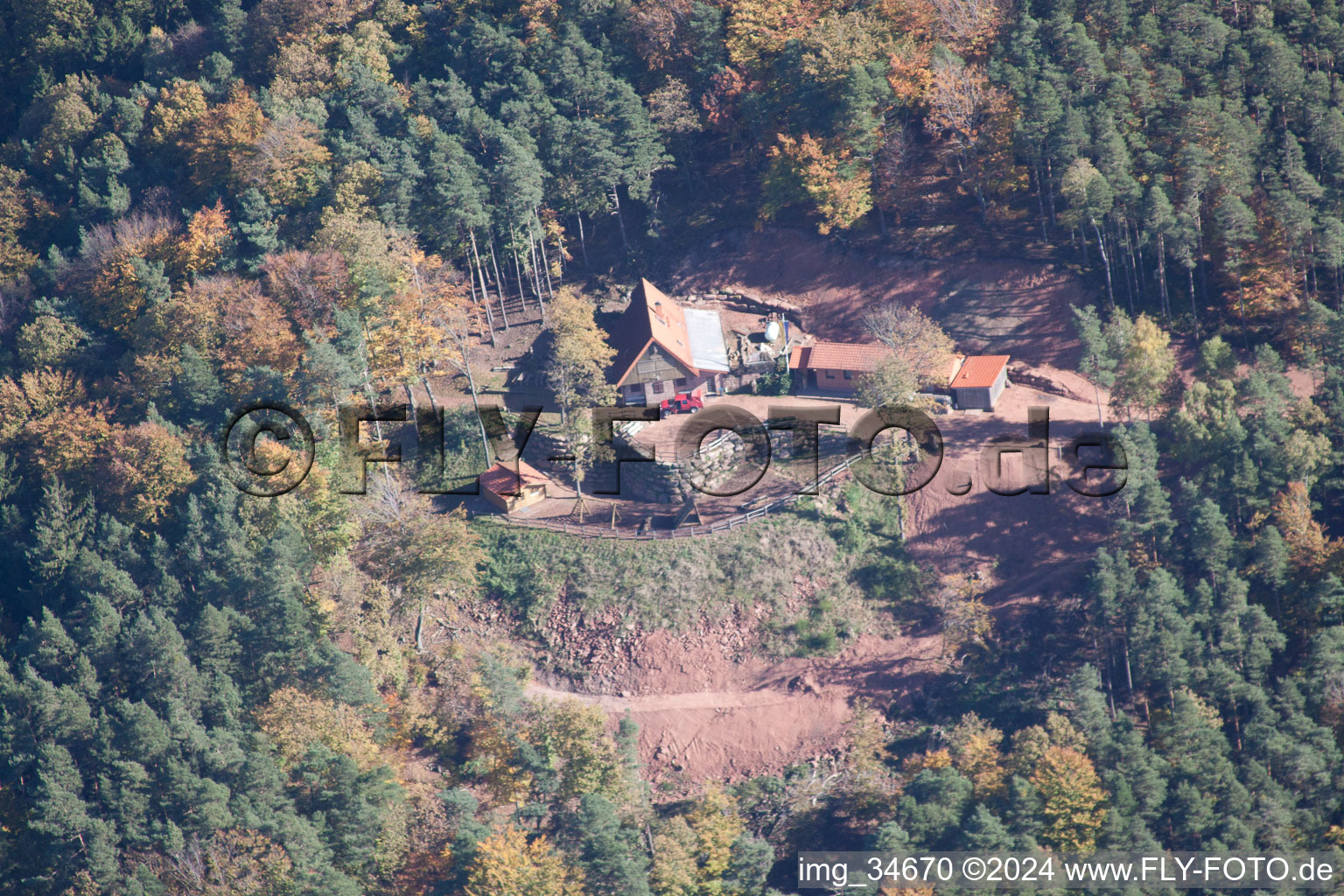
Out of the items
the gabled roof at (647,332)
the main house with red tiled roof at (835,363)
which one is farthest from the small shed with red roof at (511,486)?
the main house with red tiled roof at (835,363)

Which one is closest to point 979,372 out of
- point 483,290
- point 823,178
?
point 823,178

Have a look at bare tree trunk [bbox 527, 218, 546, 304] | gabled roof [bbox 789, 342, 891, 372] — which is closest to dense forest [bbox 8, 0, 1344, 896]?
bare tree trunk [bbox 527, 218, 546, 304]

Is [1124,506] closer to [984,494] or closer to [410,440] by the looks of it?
[984,494]

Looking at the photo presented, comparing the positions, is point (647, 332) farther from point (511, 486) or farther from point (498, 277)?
point (511, 486)

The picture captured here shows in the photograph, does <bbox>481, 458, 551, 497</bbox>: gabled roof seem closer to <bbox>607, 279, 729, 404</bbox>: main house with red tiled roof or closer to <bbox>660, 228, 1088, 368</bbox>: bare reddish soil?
<bbox>607, 279, 729, 404</bbox>: main house with red tiled roof

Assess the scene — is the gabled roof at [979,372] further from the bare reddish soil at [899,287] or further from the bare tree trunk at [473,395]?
the bare tree trunk at [473,395]

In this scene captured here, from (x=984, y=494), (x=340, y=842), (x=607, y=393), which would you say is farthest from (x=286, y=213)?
(x=984, y=494)

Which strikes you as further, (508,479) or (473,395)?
(473,395)
